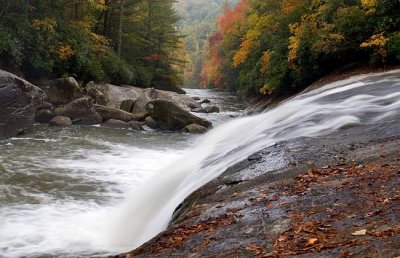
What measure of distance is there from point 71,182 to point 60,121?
769 cm

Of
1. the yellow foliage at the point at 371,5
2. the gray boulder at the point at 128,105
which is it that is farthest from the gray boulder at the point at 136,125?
the yellow foliage at the point at 371,5

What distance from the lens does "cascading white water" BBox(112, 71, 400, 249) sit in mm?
6410

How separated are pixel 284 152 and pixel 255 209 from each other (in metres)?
2.12

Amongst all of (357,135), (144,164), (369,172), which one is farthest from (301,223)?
(144,164)

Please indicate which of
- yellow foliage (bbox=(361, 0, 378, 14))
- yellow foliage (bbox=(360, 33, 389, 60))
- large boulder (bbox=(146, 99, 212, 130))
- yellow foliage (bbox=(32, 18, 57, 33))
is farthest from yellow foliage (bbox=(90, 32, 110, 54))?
yellow foliage (bbox=(360, 33, 389, 60))

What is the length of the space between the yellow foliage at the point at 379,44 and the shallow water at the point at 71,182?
663 cm

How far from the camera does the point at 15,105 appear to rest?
13.6 m

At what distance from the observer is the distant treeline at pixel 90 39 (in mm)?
20406

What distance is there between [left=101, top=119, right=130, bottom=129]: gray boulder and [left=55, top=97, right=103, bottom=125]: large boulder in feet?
1.44

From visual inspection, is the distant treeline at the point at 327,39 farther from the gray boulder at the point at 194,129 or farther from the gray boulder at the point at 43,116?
the gray boulder at the point at 43,116

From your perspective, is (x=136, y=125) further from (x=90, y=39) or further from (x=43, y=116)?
(x=90, y=39)

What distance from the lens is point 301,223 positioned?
376 centimetres

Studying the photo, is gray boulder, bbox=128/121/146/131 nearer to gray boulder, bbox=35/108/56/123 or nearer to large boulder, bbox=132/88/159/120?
large boulder, bbox=132/88/159/120

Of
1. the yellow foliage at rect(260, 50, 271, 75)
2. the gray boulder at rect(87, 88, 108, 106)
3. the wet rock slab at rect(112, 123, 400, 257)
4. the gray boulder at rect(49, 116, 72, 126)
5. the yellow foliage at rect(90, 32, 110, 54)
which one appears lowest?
the wet rock slab at rect(112, 123, 400, 257)
